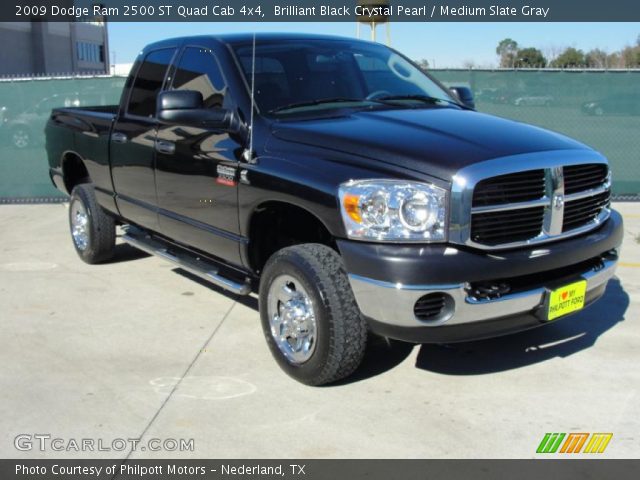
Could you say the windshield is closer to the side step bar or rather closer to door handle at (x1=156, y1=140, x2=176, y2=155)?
door handle at (x1=156, y1=140, x2=176, y2=155)

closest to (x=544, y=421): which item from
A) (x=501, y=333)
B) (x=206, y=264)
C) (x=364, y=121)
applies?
(x=501, y=333)

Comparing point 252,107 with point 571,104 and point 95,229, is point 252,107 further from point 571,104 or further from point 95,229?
point 571,104

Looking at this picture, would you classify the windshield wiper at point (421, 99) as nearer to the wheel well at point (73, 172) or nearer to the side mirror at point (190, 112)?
the side mirror at point (190, 112)

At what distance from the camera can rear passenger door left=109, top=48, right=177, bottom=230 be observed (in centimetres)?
562

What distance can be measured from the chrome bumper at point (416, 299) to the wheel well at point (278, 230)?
25.4 inches

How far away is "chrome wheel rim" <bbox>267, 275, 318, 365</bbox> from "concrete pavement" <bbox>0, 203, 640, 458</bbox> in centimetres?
21

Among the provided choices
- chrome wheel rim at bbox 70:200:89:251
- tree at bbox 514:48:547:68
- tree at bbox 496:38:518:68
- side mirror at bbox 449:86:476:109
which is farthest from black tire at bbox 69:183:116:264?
tree at bbox 496:38:518:68

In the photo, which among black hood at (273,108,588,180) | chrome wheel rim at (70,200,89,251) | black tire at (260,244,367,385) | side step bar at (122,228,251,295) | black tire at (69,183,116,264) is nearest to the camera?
black hood at (273,108,588,180)

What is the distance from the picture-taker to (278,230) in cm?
464

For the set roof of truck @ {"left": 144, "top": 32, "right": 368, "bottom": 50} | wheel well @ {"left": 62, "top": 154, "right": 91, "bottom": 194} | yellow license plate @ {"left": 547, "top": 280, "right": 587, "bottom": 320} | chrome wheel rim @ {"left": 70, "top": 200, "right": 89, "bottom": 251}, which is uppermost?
roof of truck @ {"left": 144, "top": 32, "right": 368, "bottom": 50}

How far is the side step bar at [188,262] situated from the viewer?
15.5 ft

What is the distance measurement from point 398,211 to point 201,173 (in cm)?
177

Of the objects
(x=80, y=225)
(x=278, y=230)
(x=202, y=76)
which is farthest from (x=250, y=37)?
(x=80, y=225)

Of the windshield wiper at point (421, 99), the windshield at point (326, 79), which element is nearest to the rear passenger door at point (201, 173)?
the windshield at point (326, 79)
